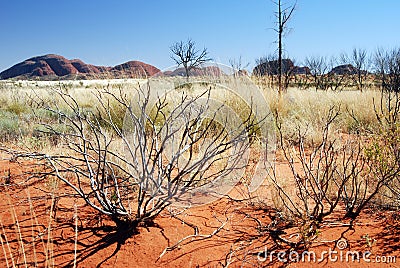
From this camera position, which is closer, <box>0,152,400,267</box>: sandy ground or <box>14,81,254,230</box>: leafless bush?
<box>0,152,400,267</box>: sandy ground

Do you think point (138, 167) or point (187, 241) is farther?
point (138, 167)

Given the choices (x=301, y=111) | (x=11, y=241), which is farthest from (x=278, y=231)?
(x=301, y=111)

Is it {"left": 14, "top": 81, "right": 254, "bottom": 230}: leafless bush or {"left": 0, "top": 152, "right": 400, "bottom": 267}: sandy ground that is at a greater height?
{"left": 14, "top": 81, "right": 254, "bottom": 230}: leafless bush

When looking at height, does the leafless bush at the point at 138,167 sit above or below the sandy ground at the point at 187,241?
above

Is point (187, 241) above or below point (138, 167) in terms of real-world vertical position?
below

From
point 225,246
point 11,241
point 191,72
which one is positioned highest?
point 191,72

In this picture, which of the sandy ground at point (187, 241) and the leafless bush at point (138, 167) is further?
the leafless bush at point (138, 167)

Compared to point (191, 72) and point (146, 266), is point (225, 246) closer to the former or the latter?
point (146, 266)

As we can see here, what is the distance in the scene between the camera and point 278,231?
2.42 m

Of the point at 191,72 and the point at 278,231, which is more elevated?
the point at 191,72

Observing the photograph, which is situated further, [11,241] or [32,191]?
[32,191]

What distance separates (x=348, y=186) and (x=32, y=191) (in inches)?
121

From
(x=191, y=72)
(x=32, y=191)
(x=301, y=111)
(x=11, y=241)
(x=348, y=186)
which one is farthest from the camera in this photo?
(x=301, y=111)

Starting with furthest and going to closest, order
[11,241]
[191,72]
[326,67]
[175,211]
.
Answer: [326,67]
[191,72]
[175,211]
[11,241]
